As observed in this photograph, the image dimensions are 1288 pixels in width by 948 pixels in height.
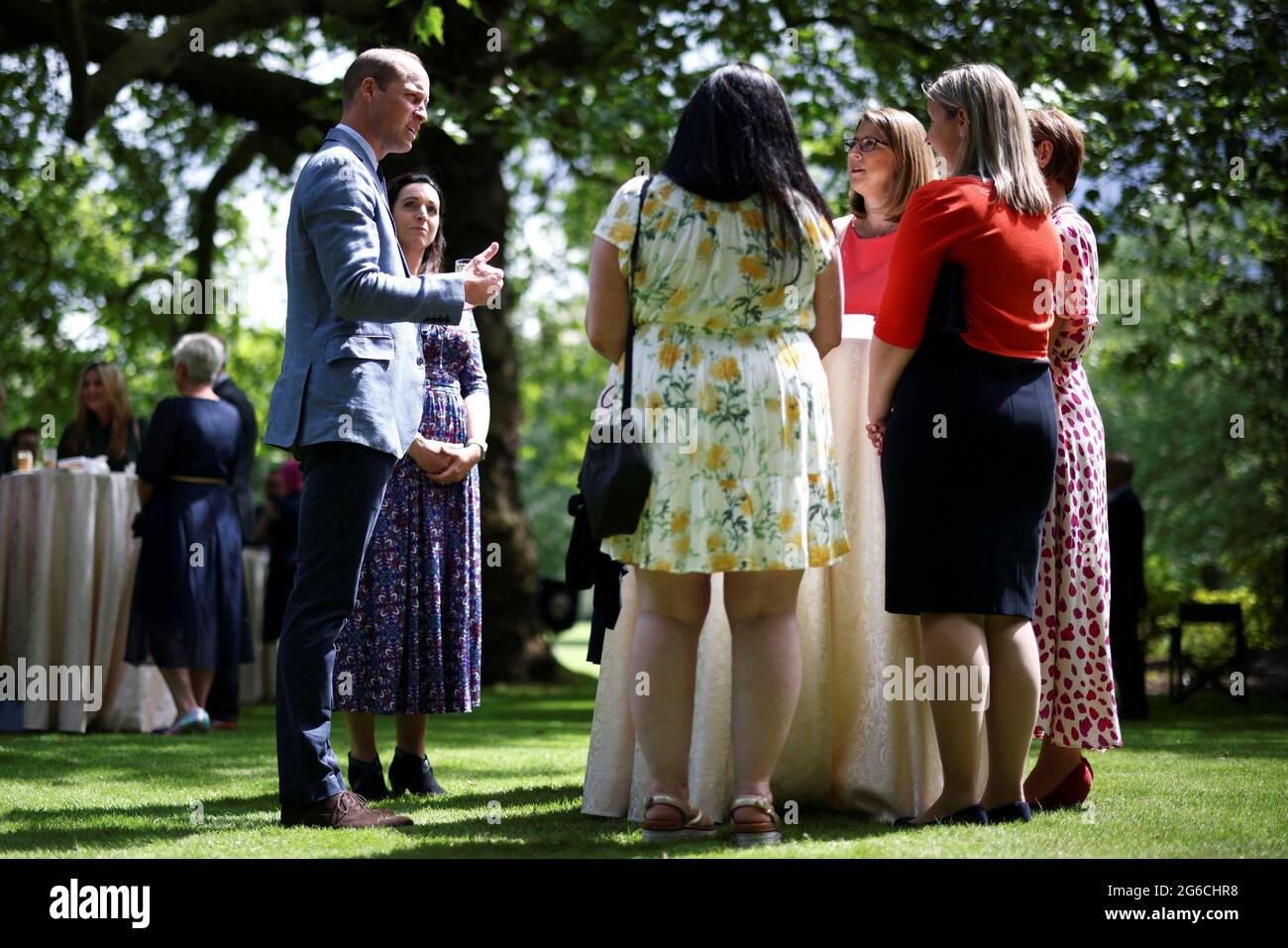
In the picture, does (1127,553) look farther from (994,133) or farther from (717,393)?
(717,393)

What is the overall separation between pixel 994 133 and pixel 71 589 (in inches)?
271

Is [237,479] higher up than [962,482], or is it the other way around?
[237,479]

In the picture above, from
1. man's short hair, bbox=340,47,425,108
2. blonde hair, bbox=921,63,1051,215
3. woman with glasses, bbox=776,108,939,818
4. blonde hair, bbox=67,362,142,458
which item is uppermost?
man's short hair, bbox=340,47,425,108

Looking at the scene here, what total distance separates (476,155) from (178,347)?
218 inches

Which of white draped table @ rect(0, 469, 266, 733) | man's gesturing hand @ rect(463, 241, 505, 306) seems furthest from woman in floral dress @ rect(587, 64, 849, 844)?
white draped table @ rect(0, 469, 266, 733)

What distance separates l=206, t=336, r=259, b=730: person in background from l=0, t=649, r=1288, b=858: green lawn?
→ 0.70 meters

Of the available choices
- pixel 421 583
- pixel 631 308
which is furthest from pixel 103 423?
pixel 631 308

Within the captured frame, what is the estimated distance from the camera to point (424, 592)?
18.4 feet

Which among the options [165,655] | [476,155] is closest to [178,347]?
[165,655]

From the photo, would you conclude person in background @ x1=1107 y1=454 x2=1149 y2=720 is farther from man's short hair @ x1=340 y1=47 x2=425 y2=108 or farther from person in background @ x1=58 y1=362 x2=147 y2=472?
man's short hair @ x1=340 y1=47 x2=425 y2=108

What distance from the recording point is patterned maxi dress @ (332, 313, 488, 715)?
5539 mm

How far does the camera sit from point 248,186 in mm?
21125

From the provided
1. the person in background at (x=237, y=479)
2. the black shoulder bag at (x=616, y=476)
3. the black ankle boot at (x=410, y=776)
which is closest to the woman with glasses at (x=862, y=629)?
the black shoulder bag at (x=616, y=476)

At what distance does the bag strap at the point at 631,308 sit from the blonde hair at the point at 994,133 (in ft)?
3.74
